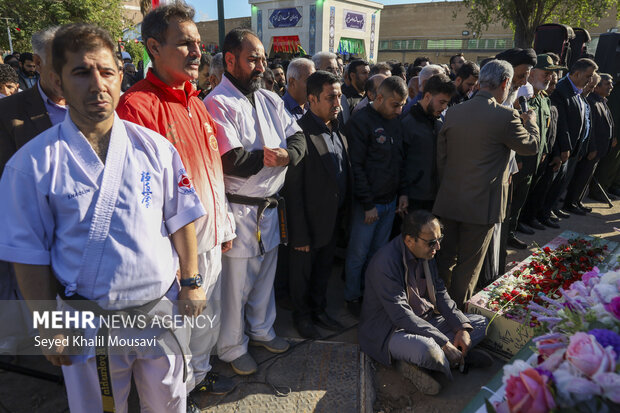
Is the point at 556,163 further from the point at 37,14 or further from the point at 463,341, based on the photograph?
the point at 37,14

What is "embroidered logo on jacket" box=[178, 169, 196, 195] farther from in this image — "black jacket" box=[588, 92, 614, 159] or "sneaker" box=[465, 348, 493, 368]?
"black jacket" box=[588, 92, 614, 159]

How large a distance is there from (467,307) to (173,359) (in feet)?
8.24

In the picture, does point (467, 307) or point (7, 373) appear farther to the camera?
point (467, 307)

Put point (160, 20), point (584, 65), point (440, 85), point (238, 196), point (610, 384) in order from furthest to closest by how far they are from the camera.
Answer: point (584, 65) → point (440, 85) → point (238, 196) → point (160, 20) → point (610, 384)

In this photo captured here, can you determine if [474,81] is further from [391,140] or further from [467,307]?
[467,307]

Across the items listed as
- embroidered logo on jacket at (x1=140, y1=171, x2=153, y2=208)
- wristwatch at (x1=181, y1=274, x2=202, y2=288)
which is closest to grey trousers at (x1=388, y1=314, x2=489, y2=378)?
wristwatch at (x1=181, y1=274, x2=202, y2=288)

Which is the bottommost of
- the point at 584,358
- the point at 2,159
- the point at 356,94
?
the point at 584,358

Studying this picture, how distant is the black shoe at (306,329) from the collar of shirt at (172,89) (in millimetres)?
1975

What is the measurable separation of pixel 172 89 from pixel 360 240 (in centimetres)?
213

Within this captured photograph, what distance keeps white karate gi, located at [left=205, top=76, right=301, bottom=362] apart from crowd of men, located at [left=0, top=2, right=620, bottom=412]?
1cm

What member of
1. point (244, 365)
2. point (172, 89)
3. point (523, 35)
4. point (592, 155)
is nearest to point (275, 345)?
point (244, 365)

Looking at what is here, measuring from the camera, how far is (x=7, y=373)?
110 inches

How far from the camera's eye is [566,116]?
5.48 meters

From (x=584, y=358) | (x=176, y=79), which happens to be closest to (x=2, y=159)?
(x=176, y=79)
